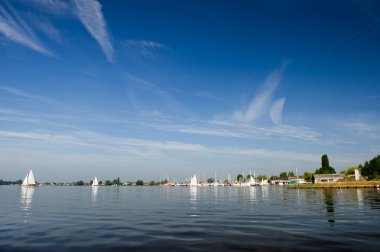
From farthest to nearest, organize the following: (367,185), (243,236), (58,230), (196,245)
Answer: (367,185), (58,230), (243,236), (196,245)

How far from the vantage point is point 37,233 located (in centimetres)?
2342

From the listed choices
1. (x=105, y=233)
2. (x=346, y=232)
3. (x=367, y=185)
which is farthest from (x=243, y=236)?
(x=367, y=185)

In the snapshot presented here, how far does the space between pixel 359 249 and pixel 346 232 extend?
6201 mm

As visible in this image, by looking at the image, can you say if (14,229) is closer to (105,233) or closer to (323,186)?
(105,233)

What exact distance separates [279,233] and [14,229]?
2225 cm

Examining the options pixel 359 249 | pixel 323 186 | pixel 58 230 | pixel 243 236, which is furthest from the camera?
pixel 323 186

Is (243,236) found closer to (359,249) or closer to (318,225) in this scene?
(359,249)

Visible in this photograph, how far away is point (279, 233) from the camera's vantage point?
22.4 m

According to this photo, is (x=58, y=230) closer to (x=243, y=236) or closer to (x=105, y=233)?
(x=105, y=233)

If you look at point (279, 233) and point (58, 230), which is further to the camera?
point (58, 230)

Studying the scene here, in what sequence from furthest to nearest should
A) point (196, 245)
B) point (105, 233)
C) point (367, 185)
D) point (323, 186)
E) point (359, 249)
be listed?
point (323, 186), point (367, 185), point (105, 233), point (196, 245), point (359, 249)

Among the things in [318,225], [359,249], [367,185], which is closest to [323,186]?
[367,185]

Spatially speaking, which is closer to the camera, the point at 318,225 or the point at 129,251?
the point at 129,251

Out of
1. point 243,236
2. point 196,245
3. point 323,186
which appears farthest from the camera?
point 323,186
